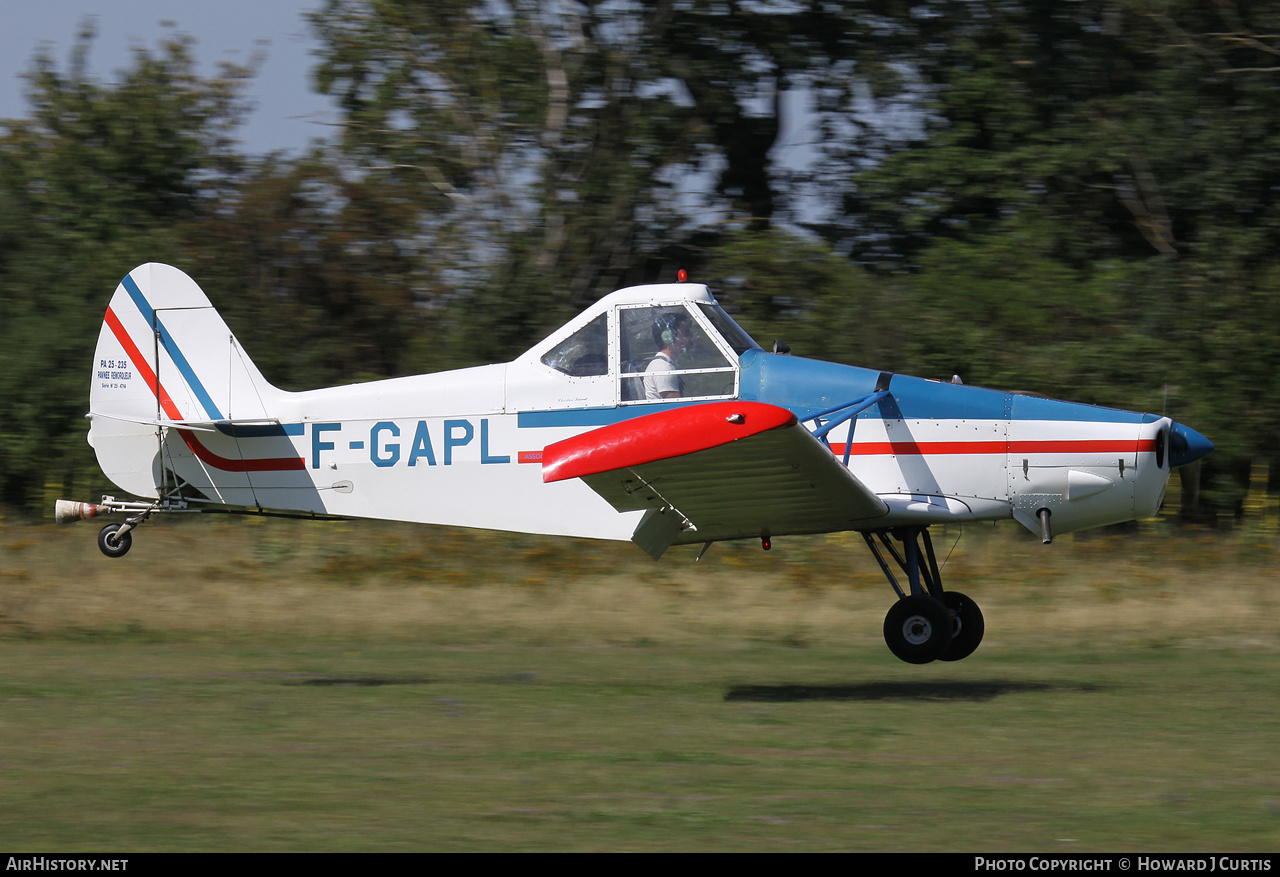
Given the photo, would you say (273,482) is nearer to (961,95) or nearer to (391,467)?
(391,467)

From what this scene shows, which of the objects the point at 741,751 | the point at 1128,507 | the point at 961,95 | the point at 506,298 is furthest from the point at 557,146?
the point at 741,751

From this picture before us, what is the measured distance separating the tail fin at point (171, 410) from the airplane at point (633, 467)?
0.05ft

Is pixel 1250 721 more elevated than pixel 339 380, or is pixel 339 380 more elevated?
pixel 1250 721

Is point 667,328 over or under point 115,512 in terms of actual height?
over

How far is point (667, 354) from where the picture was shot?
8.25 metres

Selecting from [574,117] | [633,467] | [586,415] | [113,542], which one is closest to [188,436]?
[113,542]

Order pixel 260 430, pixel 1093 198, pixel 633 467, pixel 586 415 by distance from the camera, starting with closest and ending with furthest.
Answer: pixel 633 467 → pixel 586 415 → pixel 260 430 → pixel 1093 198

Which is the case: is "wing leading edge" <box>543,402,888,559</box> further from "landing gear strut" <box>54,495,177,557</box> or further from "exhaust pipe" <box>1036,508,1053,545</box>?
"landing gear strut" <box>54,495,177,557</box>

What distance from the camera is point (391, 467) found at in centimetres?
879

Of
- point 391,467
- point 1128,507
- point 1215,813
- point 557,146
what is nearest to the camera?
point 1215,813

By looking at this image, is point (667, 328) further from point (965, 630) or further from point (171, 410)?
point (171, 410)

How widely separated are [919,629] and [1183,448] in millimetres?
1983

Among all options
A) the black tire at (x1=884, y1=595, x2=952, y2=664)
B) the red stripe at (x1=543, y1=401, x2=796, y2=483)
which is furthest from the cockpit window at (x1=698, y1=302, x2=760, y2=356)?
the black tire at (x1=884, y1=595, x2=952, y2=664)
